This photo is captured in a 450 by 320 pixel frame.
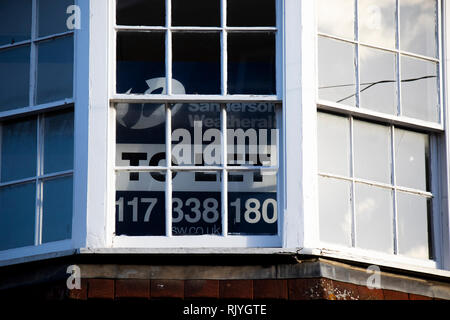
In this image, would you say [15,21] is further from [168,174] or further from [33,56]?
[168,174]

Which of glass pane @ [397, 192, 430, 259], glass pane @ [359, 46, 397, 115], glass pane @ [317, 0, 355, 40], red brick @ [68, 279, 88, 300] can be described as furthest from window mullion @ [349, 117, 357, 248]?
red brick @ [68, 279, 88, 300]

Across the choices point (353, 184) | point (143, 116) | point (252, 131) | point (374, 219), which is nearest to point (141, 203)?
point (143, 116)

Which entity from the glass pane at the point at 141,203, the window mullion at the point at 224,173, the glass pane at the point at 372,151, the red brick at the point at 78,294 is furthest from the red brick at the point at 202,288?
the glass pane at the point at 372,151

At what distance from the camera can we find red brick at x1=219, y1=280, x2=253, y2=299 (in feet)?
25.1

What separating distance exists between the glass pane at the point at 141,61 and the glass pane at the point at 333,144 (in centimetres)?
97

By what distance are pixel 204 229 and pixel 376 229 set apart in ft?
3.61

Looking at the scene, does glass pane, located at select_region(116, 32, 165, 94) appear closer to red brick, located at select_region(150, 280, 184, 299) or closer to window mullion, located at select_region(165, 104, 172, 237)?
window mullion, located at select_region(165, 104, 172, 237)

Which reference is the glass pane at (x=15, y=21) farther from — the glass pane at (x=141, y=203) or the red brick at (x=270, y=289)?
the red brick at (x=270, y=289)

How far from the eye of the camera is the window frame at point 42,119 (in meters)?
7.87

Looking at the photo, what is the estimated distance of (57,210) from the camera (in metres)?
8.04

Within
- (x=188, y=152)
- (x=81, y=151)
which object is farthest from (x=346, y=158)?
(x=81, y=151)

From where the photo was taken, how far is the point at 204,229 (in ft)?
26.0

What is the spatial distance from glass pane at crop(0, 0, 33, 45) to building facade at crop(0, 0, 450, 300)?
0.06 feet
